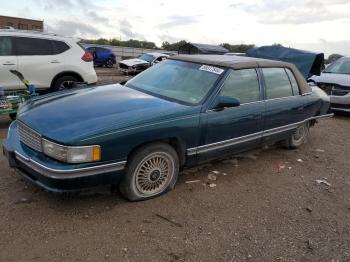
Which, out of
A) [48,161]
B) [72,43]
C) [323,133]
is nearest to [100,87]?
[48,161]

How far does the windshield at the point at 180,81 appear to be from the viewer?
4.37m

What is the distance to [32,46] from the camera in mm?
8109

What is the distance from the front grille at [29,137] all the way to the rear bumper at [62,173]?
7cm

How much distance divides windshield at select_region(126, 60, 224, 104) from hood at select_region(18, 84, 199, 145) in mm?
242

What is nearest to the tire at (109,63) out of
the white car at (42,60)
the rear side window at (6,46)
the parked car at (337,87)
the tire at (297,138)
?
the white car at (42,60)

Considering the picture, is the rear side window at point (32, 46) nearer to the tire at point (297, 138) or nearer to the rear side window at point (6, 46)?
the rear side window at point (6, 46)

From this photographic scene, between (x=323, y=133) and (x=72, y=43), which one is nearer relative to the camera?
(x=323, y=133)

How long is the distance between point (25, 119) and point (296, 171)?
382 centimetres

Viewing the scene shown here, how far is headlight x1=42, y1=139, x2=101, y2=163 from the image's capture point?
128 inches

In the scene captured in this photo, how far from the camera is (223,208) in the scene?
398 centimetres

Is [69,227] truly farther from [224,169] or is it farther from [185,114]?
[224,169]

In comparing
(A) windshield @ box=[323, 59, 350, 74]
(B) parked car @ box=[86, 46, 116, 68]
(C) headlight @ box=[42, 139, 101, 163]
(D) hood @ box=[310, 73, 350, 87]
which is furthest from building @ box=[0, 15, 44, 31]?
(C) headlight @ box=[42, 139, 101, 163]

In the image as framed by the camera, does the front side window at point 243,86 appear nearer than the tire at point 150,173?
No

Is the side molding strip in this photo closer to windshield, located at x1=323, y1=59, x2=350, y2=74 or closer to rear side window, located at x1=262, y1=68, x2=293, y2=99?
rear side window, located at x1=262, y1=68, x2=293, y2=99
